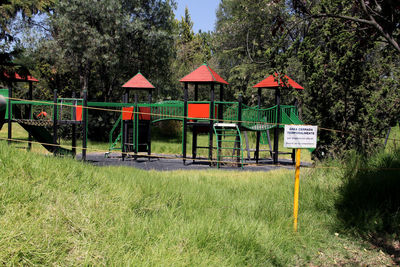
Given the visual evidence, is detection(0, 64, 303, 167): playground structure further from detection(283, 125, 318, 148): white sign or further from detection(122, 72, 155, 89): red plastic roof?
detection(283, 125, 318, 148): white sign

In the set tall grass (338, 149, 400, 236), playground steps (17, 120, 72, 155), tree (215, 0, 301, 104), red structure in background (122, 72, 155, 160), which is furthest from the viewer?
tree (215, 0, 301, 104)

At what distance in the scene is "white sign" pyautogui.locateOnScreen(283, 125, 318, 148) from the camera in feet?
15.9

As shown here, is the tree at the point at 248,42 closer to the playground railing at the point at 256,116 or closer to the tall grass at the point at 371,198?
the playground railing at the point at 256,116

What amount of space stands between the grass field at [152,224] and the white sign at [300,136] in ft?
3.56

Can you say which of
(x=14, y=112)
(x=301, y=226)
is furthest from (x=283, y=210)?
(x=14, y=112)

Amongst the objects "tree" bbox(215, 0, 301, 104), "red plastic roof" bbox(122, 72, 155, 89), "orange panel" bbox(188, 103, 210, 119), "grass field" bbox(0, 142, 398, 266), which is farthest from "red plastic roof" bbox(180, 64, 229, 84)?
"grass field" bbox(0, 142, 398, 266)

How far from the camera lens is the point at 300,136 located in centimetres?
488

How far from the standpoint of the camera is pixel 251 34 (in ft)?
80.4

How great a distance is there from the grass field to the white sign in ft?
3.56

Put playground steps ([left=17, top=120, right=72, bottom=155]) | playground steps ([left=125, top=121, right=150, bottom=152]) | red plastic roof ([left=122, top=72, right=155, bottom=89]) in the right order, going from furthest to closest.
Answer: red plastic roof ([left=122, top=72, right=155, bottom=89]) → playground steps ([left=125, top=121, right=150, bottom=152]) → playground steps ([left=17, top=120, right=72, bottom=155])

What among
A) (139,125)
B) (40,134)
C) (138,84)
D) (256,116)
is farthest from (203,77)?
(40,134)

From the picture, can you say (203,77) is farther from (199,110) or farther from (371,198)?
(371,198)

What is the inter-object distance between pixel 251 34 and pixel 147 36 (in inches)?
302

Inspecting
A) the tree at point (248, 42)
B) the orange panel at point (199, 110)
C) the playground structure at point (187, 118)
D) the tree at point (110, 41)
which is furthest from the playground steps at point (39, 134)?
the tree at point (248, 42)
